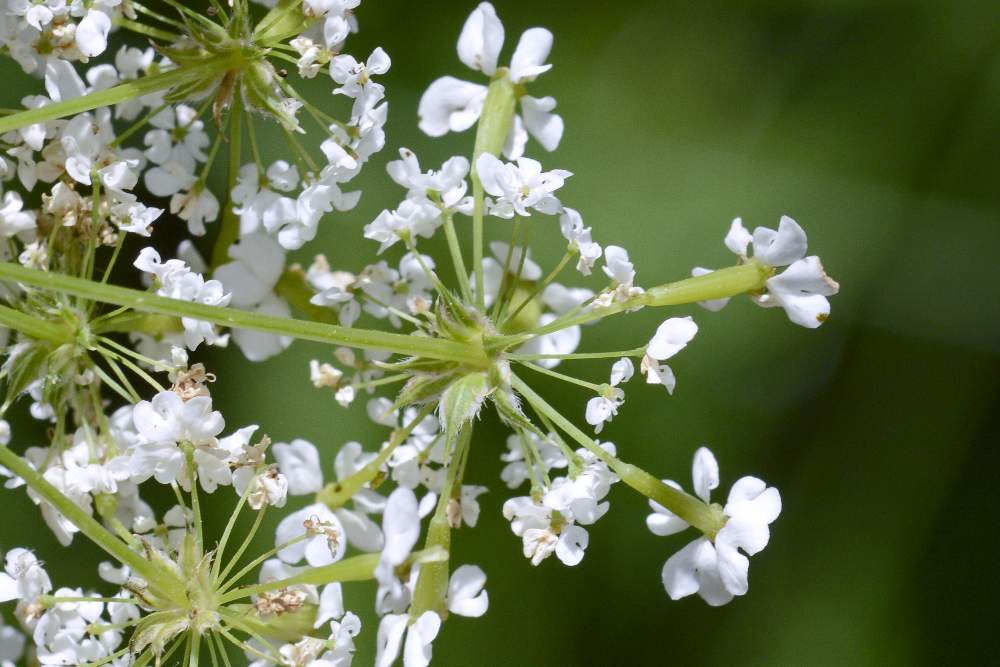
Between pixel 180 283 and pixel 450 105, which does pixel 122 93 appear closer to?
pixel 180 283

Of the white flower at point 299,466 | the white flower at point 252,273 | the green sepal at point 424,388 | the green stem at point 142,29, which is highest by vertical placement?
the green stem at point 142,29

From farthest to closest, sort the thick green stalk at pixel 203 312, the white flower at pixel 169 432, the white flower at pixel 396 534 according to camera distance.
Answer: the white flower at pixel 169 432
the white flower at pixel 396 534
the thick green stalk at pixel 203 312

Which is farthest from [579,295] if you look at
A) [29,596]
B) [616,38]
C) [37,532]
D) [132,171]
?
[37,532]

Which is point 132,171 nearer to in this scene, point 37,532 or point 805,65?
point 37,532

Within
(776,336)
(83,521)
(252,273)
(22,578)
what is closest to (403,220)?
(252,273)

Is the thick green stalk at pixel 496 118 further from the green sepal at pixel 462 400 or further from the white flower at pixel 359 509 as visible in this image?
the white flower at pixel 359 509

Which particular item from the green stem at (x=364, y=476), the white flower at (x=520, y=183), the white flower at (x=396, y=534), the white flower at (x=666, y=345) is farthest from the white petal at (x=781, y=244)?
the white flower at (x=396, y=534)

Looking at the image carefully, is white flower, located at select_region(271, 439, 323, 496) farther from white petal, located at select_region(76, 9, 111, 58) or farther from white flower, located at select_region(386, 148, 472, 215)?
white petal, located at select_region(76, 9, 111, 58)
